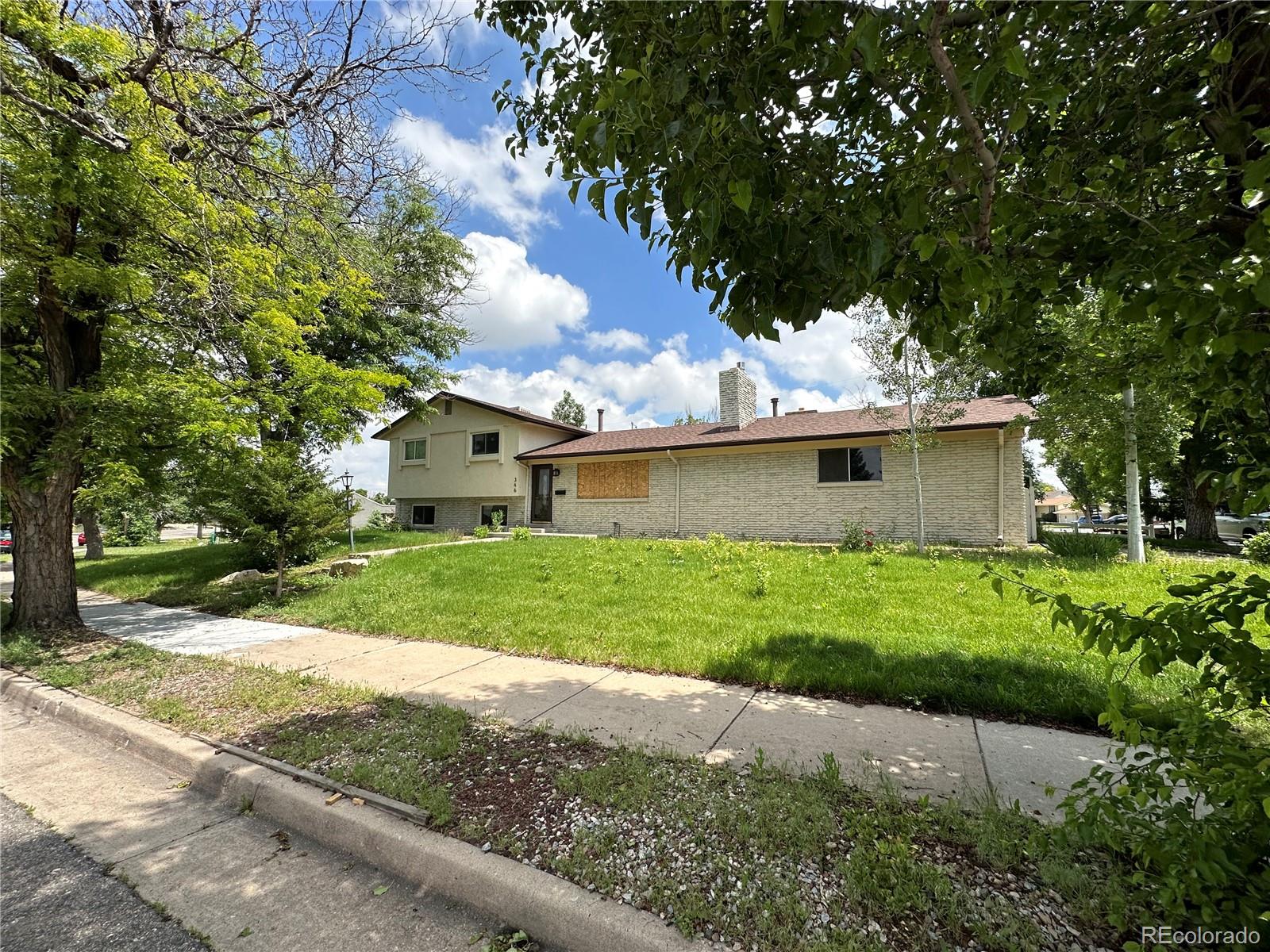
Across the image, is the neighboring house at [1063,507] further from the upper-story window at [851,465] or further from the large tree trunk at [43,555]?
the large tree trunk at [43,555]

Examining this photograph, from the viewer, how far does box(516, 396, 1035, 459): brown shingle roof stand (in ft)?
42.7

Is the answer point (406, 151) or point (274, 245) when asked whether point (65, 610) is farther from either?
point (406, 151)

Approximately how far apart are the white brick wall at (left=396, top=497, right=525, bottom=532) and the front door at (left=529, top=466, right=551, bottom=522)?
1.43ft

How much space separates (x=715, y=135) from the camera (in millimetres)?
1602

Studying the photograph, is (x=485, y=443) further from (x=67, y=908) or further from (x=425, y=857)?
(x=425, y=857)

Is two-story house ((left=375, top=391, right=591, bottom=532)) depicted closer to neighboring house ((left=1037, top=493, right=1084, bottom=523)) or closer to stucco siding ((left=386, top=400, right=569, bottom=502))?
stucco siding ((left=386, top=400, right=569, bottom=502))

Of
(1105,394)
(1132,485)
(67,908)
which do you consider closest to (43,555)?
(67,908)

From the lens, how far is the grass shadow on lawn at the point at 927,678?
3732mm

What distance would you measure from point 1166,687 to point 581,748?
4294mm

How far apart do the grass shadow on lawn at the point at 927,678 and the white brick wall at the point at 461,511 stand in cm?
1637

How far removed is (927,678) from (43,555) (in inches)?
400

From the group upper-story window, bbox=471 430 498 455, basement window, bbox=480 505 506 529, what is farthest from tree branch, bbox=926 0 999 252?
basement window, bbox=480 505 506 529

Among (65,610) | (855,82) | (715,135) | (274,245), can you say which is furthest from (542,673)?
(65,610)

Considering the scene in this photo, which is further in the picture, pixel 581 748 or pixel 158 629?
pixel 158 629
